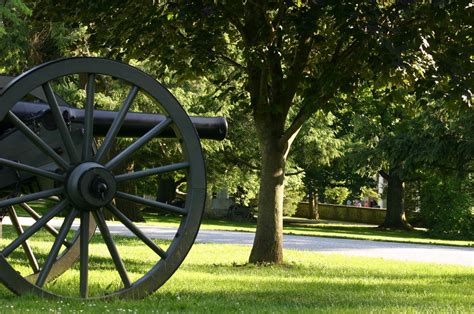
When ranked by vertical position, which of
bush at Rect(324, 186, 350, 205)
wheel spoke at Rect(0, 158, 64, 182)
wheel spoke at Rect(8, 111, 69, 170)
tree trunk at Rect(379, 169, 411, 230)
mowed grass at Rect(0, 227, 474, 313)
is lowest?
mowed grass at Rect(0, 227, 474, 313)

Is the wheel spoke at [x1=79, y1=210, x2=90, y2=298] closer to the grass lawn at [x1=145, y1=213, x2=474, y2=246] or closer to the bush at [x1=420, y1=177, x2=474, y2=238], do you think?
the grass lawn at [x1=145, y1=213, x2=474, y2=246]

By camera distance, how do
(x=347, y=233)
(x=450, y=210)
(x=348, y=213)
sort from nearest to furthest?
(x=347, y=233) < (x=450, y=210) < (x=348, y=213)

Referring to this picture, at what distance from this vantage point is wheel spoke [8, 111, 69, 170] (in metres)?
6.64

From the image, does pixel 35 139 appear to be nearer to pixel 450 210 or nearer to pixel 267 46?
pixel 267 46

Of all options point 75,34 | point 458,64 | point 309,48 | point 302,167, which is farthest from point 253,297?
point 302,167

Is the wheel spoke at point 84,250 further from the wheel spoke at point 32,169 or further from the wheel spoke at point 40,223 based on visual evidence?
the wheel spoke at point 32,169

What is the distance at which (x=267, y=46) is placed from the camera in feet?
39.6

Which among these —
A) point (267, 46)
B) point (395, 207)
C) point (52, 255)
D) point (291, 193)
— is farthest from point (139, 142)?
point (291, 193)

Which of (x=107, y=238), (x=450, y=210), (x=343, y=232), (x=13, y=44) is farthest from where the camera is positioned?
(x=450, y=210)

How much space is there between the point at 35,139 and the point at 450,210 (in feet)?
92.0

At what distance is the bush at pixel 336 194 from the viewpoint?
52.5 metres

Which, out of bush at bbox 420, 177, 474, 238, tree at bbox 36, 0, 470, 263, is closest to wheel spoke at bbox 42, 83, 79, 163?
tree at bbox 36, 0, 470, 263

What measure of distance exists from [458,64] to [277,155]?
10.3ft

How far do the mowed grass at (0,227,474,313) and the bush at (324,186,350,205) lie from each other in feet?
119
